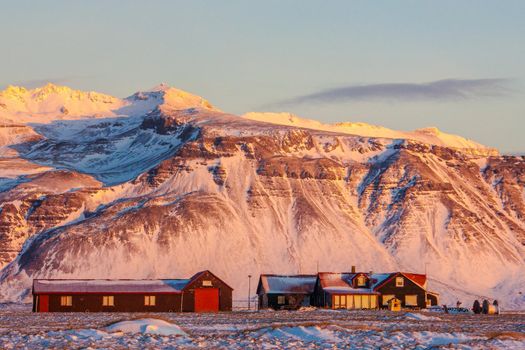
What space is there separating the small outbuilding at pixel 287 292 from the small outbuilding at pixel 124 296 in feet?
42.2

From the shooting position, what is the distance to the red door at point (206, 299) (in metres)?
127

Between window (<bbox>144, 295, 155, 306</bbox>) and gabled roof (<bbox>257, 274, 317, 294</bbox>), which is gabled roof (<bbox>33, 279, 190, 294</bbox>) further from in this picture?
gabled roof (<bbox>257, 274, 317, 294</bbox>)

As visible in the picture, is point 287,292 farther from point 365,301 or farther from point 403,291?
point 403,291

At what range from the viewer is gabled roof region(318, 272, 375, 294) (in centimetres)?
13050

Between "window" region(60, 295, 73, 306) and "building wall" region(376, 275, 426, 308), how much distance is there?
117ft

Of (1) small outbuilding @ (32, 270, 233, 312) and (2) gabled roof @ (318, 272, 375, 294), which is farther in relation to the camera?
(2) gabled roof @ (318, 272, 375, 294)

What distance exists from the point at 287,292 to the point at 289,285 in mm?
1687

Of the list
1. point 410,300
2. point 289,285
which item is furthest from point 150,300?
point 410,300

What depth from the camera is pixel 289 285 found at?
14262 cm

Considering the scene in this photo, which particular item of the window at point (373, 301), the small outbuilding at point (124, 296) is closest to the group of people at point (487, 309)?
the window at point (373, 301)

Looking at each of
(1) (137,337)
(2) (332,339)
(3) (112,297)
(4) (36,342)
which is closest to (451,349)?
(2) (332,339)

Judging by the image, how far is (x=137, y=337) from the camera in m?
49.2

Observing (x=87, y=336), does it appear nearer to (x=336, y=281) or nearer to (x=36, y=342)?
(x=36, y=342)

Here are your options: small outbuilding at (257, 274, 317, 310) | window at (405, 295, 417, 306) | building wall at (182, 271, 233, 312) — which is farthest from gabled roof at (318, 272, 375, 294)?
building wall at (182, 271, 233, 312)
